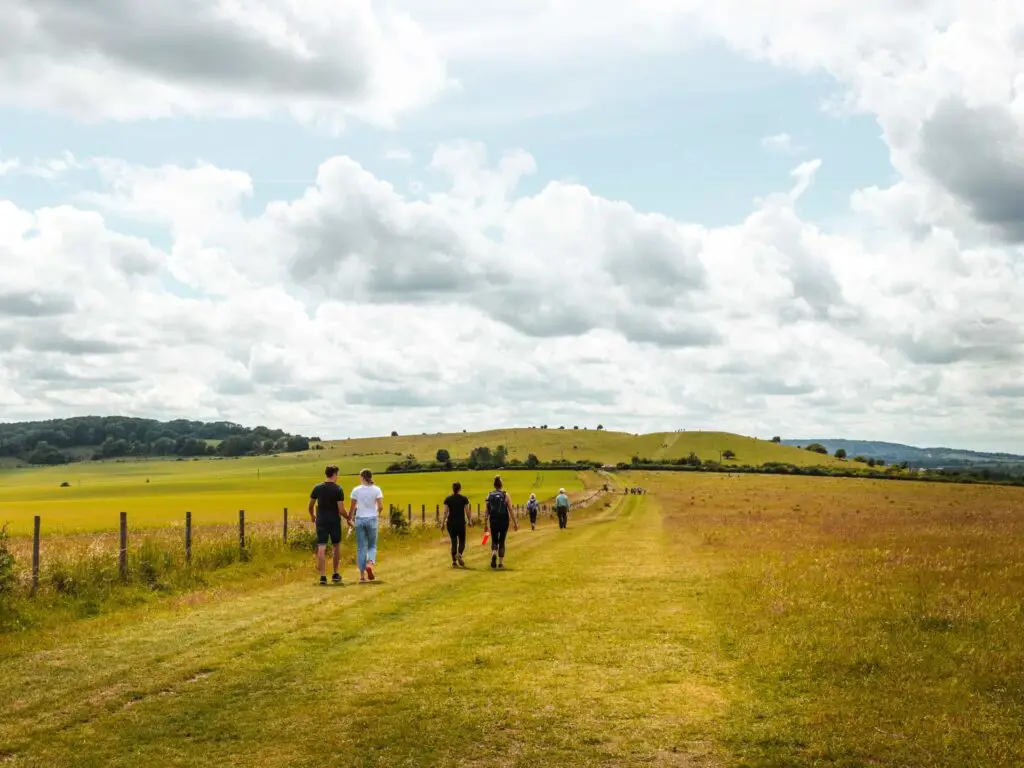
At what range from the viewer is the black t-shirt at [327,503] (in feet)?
66.7

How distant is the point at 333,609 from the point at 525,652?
16.2ft

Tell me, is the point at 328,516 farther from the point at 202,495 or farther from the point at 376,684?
the point at 202,495

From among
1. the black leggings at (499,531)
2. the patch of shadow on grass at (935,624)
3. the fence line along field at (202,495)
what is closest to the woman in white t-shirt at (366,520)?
the black leggings at (499,531)

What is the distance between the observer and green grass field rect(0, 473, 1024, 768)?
8.20m

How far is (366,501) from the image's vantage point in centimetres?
2066

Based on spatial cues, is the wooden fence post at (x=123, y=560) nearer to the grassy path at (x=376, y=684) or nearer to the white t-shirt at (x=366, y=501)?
the grassy path at (x=376, y=684)

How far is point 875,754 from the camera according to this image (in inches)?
319

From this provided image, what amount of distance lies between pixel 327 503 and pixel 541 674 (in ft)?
35.3

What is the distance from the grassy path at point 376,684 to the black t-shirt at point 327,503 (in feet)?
8.64

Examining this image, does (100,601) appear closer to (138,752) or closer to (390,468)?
(138,752)

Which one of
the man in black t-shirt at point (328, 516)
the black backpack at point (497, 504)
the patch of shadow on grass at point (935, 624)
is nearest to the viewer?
the patch of shadow on grass at point (935, 624)

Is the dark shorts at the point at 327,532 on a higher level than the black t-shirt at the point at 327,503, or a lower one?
lower

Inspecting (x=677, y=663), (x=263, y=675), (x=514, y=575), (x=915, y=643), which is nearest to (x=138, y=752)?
(x=263, y=675)

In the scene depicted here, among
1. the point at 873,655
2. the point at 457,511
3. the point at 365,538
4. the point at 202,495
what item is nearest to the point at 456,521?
the point at 457,511
